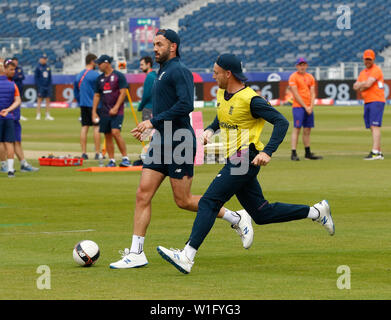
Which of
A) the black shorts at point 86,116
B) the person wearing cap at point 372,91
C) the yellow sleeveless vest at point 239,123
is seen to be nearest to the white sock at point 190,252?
the yellow sleeveless vest at point 239,123

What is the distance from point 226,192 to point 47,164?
41.9 ft

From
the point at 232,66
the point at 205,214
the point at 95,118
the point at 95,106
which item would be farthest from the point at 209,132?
the point at 95,118

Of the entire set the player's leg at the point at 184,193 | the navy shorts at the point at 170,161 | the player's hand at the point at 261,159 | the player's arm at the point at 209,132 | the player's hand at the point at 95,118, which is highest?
the player's arm at the point at 209,132

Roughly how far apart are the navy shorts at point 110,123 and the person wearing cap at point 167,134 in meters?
9.92

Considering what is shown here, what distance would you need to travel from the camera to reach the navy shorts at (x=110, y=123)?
19.8m

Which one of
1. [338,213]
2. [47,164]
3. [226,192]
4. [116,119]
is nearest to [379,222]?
[338,213]

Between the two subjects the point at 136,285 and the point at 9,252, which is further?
the point at 9,252

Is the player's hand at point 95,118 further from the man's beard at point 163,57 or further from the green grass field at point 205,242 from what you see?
the man's beard at point 163,57

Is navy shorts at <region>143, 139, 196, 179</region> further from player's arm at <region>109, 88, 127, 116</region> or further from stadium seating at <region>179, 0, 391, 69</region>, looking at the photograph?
stadium seating at <region>179, 0, 391, 69</region>

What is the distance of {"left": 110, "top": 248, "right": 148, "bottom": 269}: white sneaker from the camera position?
925 centimetres

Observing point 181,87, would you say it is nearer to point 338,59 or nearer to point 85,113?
point 85,113

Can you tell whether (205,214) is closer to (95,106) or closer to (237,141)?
(237,141)

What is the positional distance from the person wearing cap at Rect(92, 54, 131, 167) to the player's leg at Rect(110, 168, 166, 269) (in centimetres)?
1007
